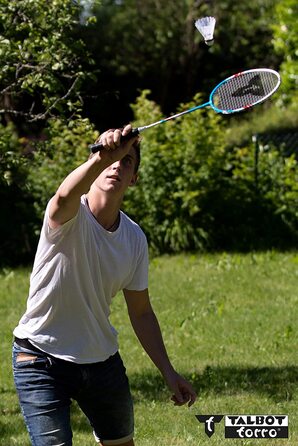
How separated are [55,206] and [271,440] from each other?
2650mm

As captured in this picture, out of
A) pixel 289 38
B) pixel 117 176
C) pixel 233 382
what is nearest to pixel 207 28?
pixel 117 176

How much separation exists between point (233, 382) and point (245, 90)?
10.1ft

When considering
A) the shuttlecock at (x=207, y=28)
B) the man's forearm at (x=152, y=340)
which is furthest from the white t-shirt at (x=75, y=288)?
the shuttlecock at (x=207, y=28)

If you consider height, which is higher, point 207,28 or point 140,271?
point 207,28

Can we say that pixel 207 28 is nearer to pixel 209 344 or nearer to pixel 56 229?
pixel 56 229

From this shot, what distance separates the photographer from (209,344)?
7.95 metres

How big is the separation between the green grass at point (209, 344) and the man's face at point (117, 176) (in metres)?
2.26

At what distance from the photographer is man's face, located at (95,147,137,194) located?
3.83 metres

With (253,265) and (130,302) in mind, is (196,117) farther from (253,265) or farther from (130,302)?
(130,302)

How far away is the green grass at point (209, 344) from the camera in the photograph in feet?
19.9

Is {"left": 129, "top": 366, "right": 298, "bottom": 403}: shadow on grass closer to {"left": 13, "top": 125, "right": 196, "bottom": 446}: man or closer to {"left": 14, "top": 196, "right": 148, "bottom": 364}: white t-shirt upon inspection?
{"left": 13, "top": 125, "right": 196, "bottom": 446}: man

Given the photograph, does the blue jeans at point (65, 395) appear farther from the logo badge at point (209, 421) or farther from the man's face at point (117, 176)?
the logo badge at point (209, 421)

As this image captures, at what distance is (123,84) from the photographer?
797 inches

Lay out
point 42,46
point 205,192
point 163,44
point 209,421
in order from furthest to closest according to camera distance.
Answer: point 163,44 < point 205,192 < point 42,46 < point 209,421
